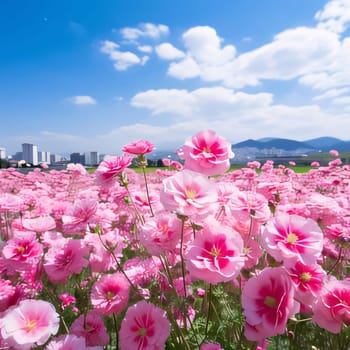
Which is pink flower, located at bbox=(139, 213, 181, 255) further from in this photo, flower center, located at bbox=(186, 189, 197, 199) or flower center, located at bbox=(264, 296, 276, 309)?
flower center, located at bbox=(264, 296, 276, 309)

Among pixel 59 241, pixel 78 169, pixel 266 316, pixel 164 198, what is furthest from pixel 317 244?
pixel 78 169

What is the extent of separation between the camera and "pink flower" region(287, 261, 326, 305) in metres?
0.96

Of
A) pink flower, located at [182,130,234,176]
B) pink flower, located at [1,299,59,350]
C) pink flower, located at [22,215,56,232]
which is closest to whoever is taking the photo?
pink flower, located at [1,299,59,350]

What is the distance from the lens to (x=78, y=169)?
334 cm

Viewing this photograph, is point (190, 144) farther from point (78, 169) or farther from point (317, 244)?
point (78, 169)

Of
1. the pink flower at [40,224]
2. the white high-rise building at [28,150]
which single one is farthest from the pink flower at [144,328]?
the white high-rise building at [28,150]

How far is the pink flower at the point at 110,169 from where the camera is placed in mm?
1253

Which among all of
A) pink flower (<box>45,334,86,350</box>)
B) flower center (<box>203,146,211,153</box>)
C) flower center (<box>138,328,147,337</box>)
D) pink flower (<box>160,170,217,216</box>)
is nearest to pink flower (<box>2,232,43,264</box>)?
pink flower (<box>45,334,86,350</box>)

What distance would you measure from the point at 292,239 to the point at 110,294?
74 cm

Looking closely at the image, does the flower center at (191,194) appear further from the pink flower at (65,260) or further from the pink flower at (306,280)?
the pink flower at (65,260)

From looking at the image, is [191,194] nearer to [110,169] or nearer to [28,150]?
[110,169]

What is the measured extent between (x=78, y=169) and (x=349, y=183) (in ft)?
14.2

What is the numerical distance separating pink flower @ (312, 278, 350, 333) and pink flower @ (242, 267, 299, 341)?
0.13 metres

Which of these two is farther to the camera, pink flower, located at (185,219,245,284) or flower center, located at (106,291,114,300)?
flower center, located at (106,291,114,300)
